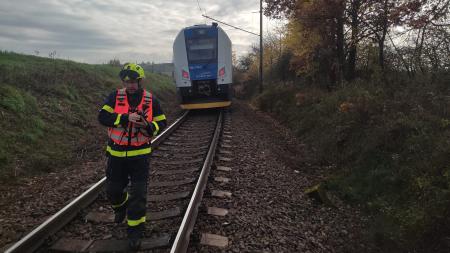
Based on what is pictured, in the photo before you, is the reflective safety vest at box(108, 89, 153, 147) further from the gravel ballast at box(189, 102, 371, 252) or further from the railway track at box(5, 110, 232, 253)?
the gravel ballast at box(189, 102, 371, 252)

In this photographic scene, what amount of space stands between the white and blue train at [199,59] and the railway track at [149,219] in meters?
7.85

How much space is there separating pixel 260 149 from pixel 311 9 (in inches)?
294

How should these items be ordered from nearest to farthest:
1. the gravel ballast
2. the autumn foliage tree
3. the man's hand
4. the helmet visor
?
the man's hand
the helmet visor
the gravel ballast
the autumn foliage tree

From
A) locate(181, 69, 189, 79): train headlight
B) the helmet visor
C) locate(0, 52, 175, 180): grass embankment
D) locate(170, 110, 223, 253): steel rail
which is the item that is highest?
locate(181, 69, 189, 79): train headlight

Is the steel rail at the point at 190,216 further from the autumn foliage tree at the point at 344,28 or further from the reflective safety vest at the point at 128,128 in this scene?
the autumn foliage tree at the point at 344,28

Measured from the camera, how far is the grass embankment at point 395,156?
4.35m

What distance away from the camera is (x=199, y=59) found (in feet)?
48.7

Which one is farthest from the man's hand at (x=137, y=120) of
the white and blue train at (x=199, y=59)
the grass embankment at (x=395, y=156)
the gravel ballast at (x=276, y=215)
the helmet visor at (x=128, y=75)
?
the white and blue train at (x=199, y=59)

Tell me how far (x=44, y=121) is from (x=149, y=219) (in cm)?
621

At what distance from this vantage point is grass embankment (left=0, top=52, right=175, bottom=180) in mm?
7211

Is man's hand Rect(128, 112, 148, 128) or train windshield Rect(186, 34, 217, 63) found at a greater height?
train windshield Rect(186, 34, 217, 63)

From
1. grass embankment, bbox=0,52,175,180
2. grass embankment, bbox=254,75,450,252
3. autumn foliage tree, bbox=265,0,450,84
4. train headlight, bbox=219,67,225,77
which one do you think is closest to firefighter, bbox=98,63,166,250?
grass embankment, bbox=254,75,450,252

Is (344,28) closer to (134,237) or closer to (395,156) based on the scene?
(395,156)

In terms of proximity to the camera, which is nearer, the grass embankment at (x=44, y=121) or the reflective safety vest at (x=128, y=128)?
the reflective safety vest at (x=128, y=128)
